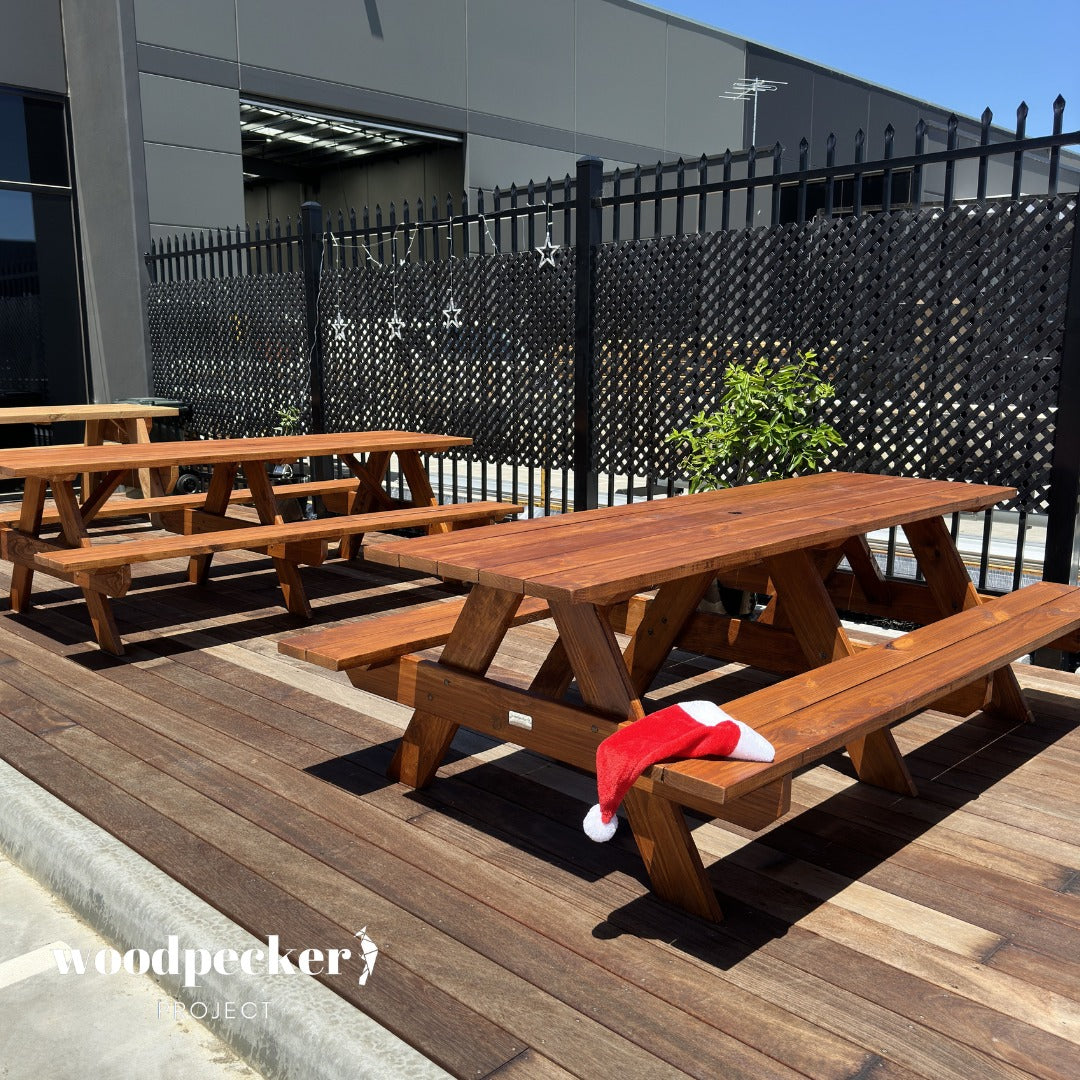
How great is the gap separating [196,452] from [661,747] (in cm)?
393

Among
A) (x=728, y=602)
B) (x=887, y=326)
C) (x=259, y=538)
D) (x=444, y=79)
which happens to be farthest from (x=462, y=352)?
(x=444, y=79)

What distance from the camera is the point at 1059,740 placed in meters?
3.40

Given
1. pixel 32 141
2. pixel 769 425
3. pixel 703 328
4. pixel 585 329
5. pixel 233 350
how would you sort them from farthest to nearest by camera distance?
pixel 32 141 < pixel 233 350 < pixel 585 329 < pixel 703 328 < pixel 769 425

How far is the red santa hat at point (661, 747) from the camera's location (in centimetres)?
211

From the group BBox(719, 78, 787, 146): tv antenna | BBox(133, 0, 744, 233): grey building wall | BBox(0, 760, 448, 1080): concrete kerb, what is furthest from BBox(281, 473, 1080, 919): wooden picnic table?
BBox(719, 78, 787, 146): tv antenna

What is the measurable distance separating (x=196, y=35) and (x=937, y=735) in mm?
10233

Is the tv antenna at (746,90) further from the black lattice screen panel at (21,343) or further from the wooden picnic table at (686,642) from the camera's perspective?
the wooden picnic table at (686,642)

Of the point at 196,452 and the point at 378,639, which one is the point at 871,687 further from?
the point at 196,452

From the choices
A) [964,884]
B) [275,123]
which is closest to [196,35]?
[275,123]

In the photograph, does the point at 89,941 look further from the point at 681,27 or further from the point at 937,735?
the point at 681,27

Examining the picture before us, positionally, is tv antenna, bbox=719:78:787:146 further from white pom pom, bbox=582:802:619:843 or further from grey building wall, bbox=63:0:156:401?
white pom pom, bbox=582:802:619:843

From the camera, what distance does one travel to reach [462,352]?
6852 millimetres

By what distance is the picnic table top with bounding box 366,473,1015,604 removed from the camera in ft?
7.87

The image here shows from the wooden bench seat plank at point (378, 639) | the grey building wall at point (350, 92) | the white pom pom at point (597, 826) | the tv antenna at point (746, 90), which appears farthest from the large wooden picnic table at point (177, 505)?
the tv antenna at point (746, 90)
